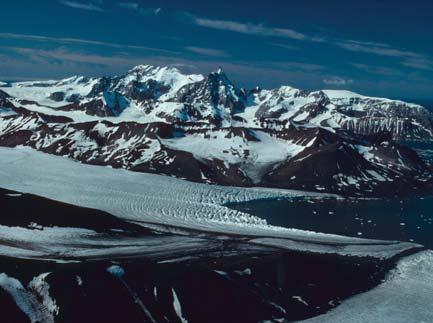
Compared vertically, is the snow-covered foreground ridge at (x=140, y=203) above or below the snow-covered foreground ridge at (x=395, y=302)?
above

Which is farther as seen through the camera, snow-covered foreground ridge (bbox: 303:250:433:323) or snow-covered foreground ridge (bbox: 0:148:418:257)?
snow-covered foreground ridge (bbox: 0:148:418:257)

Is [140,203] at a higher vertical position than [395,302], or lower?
higher

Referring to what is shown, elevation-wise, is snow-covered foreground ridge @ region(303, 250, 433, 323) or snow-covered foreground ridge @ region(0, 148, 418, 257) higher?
snow-covered foreground ridge @ region(0, 148, 418, 257)

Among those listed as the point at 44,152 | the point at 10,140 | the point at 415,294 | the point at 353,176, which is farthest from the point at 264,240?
the point at 10,140

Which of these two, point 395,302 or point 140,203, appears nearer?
point 395,302
